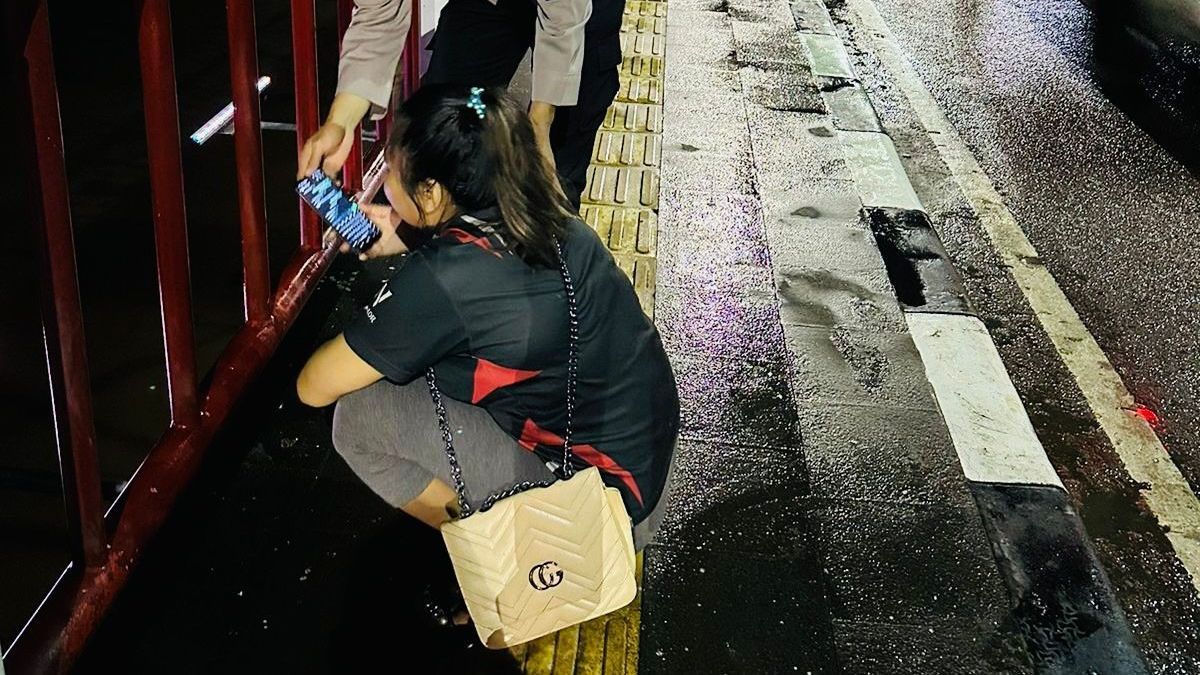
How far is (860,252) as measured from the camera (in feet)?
15.8

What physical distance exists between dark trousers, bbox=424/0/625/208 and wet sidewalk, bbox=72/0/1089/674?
831 millimetres

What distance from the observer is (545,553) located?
222cm

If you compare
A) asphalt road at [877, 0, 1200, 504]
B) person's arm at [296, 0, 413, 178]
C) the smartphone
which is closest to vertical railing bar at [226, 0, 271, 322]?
person's arm at [296, 0, 413, 178]

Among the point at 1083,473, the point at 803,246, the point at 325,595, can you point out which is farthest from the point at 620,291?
the point at 803,246

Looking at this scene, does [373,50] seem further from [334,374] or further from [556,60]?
[334,374]

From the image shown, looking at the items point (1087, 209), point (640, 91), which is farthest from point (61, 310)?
Result: point (1087, 209)

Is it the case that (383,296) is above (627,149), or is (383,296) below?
above

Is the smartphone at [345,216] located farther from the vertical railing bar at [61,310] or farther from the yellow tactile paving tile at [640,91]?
the yellow tactile paving tile at [640,91]

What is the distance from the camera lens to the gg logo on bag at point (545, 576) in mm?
2227

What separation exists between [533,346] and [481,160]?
14.4 inches

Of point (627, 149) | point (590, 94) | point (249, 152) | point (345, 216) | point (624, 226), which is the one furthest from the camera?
point (627, 149)

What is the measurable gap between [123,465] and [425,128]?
1.71 meters

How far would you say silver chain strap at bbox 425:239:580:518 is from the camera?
2189 mm

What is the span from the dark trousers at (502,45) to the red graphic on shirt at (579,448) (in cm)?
132
